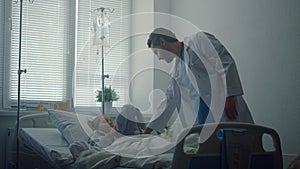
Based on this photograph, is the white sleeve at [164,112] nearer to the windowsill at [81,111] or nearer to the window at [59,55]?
the windowsill at [81,111]

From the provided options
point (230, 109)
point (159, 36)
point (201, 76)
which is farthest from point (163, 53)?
point (230, 109)

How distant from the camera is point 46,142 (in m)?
2.75

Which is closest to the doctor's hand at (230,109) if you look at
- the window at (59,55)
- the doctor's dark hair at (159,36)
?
the doctor's dark hair at (159,36)

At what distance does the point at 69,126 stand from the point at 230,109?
46.0 inches

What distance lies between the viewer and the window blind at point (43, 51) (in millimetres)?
3805

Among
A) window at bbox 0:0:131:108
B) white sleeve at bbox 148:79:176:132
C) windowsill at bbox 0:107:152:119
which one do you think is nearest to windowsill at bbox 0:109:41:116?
windowsill at bbox 0:107:152:119

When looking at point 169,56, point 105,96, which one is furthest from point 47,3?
point 169,56

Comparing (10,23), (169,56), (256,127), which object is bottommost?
(256,127)

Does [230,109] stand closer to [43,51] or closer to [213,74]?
[213,74]

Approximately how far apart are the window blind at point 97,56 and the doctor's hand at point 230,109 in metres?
1.83

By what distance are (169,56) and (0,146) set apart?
1803 mm

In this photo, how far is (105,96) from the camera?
154 inches

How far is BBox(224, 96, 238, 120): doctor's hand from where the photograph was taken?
7.73 feet

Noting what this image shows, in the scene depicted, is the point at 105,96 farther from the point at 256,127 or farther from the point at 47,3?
the point at 256,127
